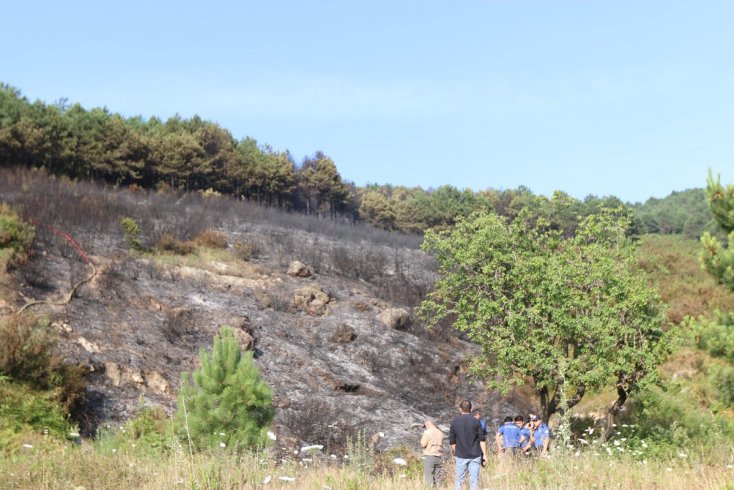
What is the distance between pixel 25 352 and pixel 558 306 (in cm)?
1108

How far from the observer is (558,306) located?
15883 millimetres

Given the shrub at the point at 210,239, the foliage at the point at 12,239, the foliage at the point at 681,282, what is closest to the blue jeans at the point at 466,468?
the foliage at the point at 12,239

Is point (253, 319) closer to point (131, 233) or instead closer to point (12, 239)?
point (131, 233)

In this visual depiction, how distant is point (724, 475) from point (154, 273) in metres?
18.9

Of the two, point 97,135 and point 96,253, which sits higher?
point 97,135

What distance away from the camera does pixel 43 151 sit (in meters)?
42.1

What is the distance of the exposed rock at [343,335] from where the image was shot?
22328 millimetres

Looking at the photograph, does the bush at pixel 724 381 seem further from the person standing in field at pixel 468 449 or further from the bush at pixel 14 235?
the bush at pixel 14 235

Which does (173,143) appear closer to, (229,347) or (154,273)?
(154,273)

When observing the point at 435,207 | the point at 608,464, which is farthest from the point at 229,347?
the point at 435,207

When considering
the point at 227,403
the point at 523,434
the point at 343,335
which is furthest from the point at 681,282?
the point at 227,403

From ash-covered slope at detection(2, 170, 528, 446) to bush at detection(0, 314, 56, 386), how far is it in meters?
1.41

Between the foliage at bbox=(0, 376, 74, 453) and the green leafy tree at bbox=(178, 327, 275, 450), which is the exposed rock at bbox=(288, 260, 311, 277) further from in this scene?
the green leafy tree at bbox=(178, 327, 275, 450)

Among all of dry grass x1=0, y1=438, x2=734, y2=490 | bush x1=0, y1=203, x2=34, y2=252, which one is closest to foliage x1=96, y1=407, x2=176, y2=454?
dry grass x1=0, y1=438, x2=734, y2=490
